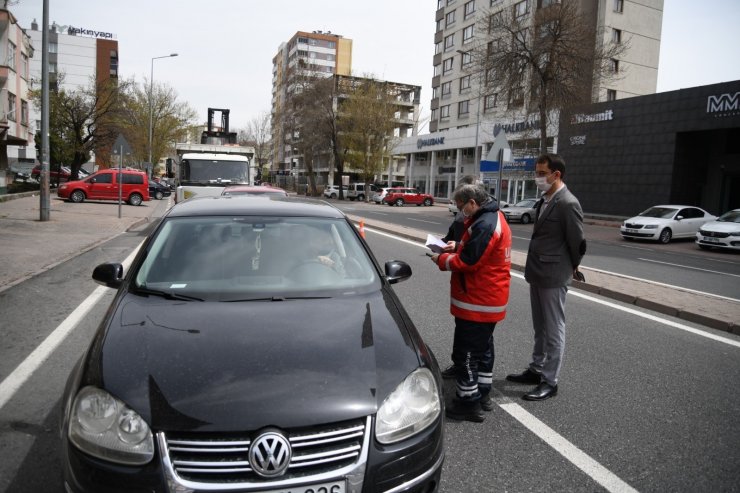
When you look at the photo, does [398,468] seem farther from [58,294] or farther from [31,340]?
[58,294]

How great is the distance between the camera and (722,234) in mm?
19172

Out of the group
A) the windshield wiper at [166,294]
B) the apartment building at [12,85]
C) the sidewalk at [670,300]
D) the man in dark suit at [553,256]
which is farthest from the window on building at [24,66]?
the man in dark suit at [553,256]

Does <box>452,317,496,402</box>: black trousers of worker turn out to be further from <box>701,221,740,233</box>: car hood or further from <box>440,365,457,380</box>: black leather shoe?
<box>701,221,740,233</box>: car hood

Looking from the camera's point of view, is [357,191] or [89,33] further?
[89,33]

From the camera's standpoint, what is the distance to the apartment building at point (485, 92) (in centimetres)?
3672

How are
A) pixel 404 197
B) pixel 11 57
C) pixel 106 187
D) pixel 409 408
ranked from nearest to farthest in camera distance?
1. pixel 409 408
2. pixel 106 187
3. pixel 11 57
4. pixel 404 197

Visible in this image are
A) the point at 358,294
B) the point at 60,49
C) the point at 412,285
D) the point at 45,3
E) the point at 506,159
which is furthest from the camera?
the point at 60,49

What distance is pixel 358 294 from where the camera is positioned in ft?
10.5

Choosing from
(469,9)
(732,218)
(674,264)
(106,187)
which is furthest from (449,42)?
(674,264)

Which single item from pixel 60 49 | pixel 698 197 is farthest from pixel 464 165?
pixel 60 49

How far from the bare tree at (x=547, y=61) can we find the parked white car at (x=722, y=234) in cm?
1133

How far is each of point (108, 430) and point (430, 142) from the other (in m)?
60.5

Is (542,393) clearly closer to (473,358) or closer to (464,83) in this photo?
(473,358)

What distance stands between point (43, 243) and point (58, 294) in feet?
20.5
